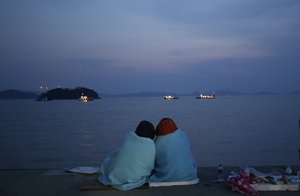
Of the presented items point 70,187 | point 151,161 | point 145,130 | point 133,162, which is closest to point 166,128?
point 145,130

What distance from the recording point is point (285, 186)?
649 centimetres

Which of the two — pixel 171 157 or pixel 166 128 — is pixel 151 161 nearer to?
pixel 171 157

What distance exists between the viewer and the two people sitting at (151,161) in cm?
679

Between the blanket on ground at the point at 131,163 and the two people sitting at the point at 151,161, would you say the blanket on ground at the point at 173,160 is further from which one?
the blanket on ground at the point at 131,163

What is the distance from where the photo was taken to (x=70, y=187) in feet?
22.9

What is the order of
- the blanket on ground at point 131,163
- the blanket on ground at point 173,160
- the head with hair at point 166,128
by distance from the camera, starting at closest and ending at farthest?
the blanket on ground at point 131,163 < the blanket on ground at point 173,160 < the head with hair at point 166,128

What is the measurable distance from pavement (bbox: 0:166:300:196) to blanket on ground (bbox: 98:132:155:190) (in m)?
0.20

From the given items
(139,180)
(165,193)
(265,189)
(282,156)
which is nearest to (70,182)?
(139,180)

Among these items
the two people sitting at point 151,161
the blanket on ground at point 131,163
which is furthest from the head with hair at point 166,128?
the blanket on ground at point 131,163

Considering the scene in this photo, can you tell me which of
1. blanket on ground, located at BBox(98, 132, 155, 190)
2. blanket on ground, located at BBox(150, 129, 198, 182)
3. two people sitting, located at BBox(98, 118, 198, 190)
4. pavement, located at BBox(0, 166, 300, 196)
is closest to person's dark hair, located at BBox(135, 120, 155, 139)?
two people sitting, located at BBox(98, 118, 198, 190)

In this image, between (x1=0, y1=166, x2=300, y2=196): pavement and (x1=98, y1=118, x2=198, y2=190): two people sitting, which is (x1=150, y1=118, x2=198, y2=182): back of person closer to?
(x1=98, y1=118, x2=198, y2=190): two people sitting

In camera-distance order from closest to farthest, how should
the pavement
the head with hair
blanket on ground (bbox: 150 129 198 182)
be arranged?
the pavement < blanket on ground (bbox: 150 129 198 182) < the head with hair

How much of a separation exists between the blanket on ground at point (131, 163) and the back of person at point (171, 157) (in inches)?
6.5

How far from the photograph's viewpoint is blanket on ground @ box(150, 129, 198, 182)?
6.92 metres
